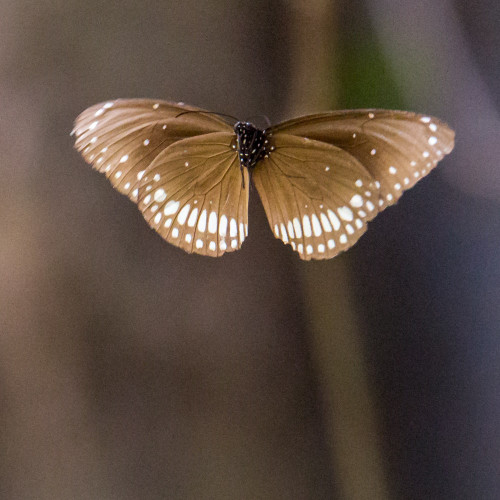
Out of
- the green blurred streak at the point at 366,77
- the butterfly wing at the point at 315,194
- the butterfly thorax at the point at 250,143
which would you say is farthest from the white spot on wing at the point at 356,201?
the green blurred streak at the point at 366,77

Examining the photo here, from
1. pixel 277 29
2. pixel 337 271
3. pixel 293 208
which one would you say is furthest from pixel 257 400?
pixel 277 29

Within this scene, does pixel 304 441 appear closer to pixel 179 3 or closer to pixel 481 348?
pixel 481 348

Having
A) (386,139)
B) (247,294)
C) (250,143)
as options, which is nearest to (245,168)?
(250,143)

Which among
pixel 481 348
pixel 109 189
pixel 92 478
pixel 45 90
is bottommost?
pixel 92 478

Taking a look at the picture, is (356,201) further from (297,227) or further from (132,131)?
(132,131)

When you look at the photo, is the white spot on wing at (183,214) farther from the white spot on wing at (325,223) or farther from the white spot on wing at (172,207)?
the white spot on wing at (325,223)
